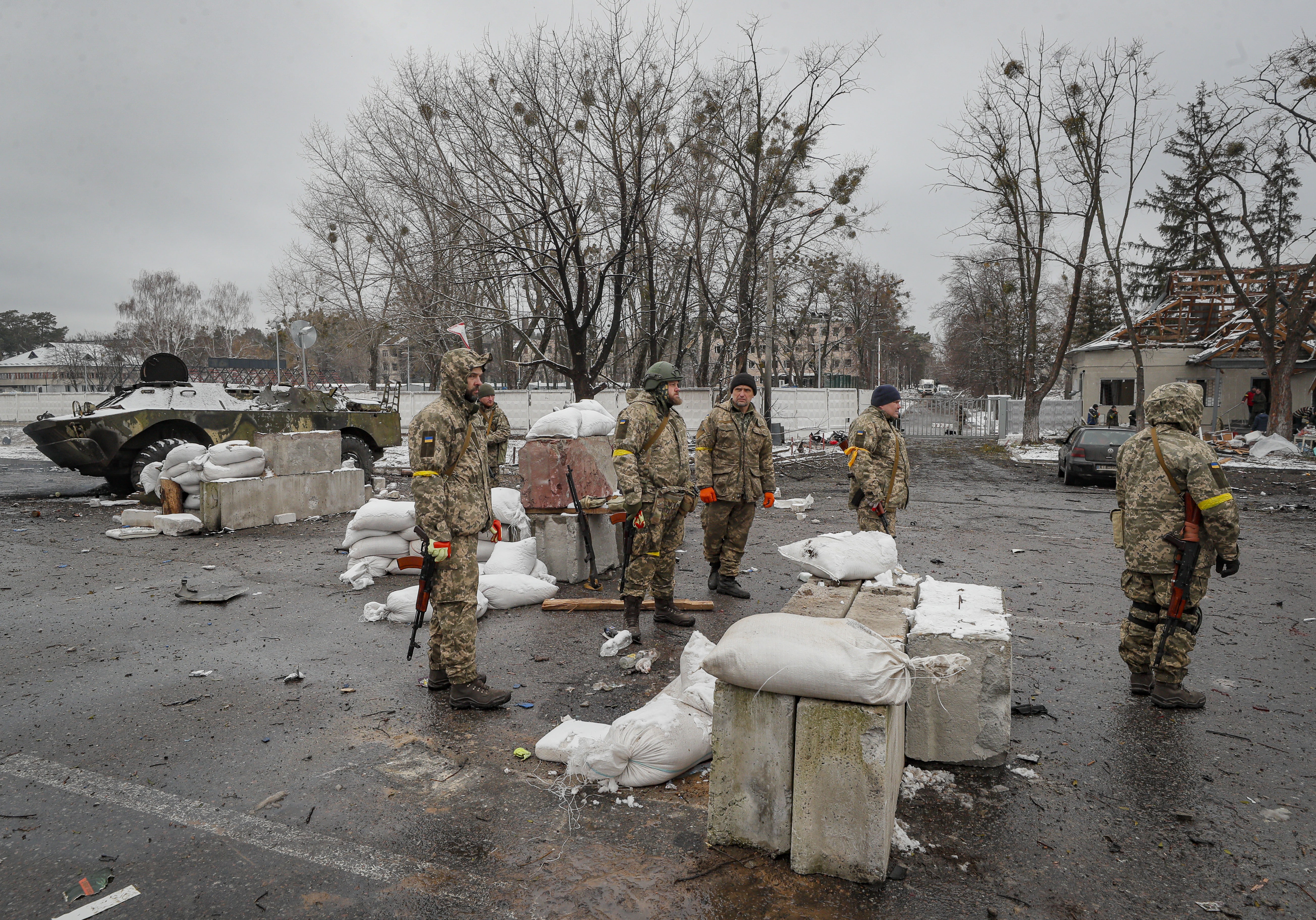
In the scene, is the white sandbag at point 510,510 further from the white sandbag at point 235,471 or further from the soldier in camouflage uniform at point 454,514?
the white sandbag at point 235,471

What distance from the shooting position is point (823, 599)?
12.4ft

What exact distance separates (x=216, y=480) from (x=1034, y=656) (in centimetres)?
949

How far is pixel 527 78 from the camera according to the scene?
1359 cm

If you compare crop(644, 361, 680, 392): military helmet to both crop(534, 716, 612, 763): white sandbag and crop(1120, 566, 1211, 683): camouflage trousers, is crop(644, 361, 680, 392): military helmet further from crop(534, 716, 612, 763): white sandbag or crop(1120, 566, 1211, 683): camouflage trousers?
crop(1120, 566, 1211, 683): camouflage trousers

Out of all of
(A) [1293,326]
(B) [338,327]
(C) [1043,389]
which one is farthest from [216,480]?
(B) [338,327]

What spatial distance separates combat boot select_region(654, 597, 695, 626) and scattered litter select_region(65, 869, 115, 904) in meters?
3.52

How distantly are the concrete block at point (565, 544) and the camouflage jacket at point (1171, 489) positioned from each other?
13.6 feet

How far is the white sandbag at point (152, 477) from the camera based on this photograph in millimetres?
10852

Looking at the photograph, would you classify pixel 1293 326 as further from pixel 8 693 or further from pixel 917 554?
pixel 8 693

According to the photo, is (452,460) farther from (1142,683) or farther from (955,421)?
(955,421)

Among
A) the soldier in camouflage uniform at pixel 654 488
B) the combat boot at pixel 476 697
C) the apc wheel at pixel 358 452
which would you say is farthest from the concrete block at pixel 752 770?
the apc wheel at pixel 358 452

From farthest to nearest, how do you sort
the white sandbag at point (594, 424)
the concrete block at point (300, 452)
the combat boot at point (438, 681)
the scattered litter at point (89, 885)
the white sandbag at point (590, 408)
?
the concrete block at point (300, 452)
the white sandbag at point (590, 408)
the white sandbag at point (594, 424)
the combat boot at point (438, 681)
the scattered litter at point (89, 885)

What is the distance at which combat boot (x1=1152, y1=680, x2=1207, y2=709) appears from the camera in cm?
397

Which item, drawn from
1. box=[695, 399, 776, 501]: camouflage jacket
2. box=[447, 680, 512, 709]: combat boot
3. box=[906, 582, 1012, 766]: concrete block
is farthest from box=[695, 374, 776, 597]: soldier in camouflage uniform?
box=[906, 582, 1012, 766]: concrete block
